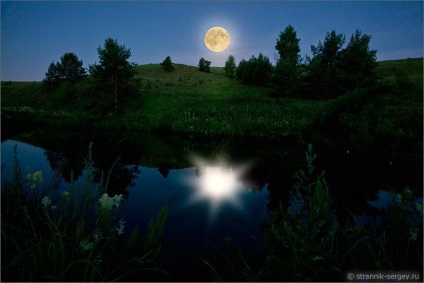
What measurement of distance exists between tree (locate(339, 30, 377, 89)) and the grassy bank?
21.5 feet

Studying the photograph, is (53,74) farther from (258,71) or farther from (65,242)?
(65,242)

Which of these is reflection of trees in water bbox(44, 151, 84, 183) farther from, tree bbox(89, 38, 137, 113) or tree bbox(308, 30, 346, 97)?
tree bbox(308, 30, 346, 97)

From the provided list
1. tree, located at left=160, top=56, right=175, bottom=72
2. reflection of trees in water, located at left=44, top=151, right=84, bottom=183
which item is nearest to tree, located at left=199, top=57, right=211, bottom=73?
tree, located at left=160, top=56, right=175, bottom=72

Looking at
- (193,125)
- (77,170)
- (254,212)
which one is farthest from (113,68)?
(254,212)

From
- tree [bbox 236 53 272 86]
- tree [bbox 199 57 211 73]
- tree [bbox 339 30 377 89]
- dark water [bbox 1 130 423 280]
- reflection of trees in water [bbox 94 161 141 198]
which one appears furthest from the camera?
tree [bbox 199 57 211 73]

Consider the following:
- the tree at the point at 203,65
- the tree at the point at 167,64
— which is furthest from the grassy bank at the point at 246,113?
the tree at the point at 203,65

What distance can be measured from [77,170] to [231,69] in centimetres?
4342

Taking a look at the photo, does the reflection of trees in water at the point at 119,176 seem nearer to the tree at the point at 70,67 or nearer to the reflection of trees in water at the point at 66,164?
the reflection of trees in water at the point at 66,164

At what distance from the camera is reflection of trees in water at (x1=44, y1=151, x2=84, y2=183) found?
31.9 feet

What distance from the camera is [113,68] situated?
2520 centimetres

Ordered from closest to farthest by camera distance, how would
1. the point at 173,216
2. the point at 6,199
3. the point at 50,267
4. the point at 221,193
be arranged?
1. the point at 50,267
2. the point at 6,199
3. the point at 173,216
4. the point at 221,193

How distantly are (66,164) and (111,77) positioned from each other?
16367 millimetres

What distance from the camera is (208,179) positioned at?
32.4ft

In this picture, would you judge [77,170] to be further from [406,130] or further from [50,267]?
[406,130]
